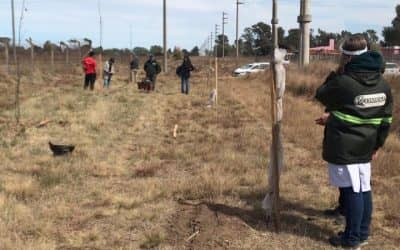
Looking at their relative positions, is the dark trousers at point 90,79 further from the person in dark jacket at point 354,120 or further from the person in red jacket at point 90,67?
the person in dark jacket at point 354,120

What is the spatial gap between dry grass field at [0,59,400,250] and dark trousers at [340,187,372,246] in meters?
0.22

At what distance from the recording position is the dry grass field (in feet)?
17.9

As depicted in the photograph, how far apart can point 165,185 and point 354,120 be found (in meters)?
3.05

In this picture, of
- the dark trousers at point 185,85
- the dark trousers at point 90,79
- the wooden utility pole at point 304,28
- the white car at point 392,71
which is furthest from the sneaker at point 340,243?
the wooden utility pole at point 304,28

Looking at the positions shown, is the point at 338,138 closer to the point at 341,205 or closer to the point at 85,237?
the point at 341,205

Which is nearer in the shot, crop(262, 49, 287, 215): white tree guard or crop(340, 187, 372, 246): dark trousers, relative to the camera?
crop(340, 187, 372, 246): dark trousers

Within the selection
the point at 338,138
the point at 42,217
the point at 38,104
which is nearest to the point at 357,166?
the point at 338,138

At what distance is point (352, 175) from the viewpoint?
493 cm

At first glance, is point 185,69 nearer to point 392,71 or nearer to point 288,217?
point 392,71

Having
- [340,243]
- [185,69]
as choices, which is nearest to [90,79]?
[185,69]

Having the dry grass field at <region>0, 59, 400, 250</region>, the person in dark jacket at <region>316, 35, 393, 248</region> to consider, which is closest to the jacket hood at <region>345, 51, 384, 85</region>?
the person in dark jacket at <region>316, 35, 393, 248</region>

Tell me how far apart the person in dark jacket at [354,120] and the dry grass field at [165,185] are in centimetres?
58

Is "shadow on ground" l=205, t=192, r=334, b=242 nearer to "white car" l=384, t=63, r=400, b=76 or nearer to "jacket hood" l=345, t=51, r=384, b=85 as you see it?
"jacket hood" l=345, t=51, r=384, b=85

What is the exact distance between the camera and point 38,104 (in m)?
17.4
